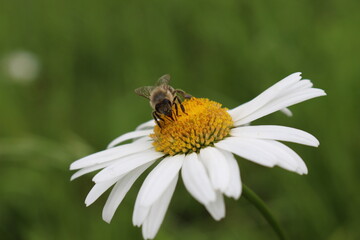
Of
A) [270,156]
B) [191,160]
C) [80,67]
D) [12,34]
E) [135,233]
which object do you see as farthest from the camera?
[12,34]

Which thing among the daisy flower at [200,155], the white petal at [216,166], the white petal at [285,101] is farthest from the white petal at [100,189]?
the white petal at [285,101]

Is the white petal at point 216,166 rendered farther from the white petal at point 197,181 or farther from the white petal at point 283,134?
the white petal at point 283,134

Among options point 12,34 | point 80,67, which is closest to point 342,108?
point 80,67

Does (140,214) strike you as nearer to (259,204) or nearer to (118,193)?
(118,193)

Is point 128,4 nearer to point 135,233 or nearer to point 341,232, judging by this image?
point 135,233

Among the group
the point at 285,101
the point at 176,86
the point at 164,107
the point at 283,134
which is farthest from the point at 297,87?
the point at 176,86

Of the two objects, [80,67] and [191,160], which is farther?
[80,67]

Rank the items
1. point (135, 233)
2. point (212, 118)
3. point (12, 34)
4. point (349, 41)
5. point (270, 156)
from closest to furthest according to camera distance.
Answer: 1. point (270, 156)
2. point (212, 118)
3. point (135, 233)
4. point (349, 41)
5. point (12, 34)

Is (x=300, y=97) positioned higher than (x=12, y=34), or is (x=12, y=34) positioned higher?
(x=12, y=34)
